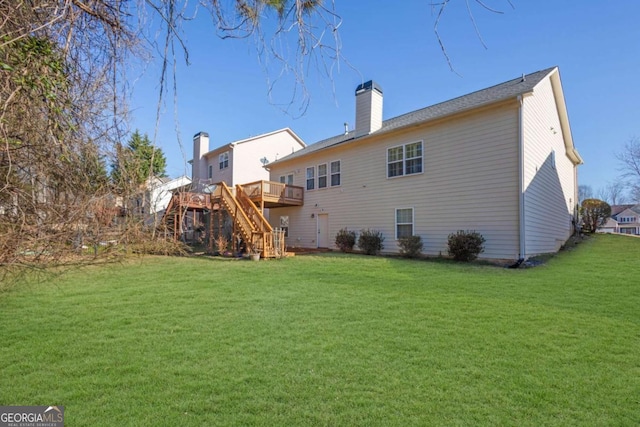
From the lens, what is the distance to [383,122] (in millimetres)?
15945

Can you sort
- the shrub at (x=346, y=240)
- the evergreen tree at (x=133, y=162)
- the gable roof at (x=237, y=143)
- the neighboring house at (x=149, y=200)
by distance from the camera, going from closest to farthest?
the evergreen tree at (x=133, y=162), the neighboring house at (x=149, y=200), the shrub at (x=346, y=240), the gable roof at (x=237, y=143)

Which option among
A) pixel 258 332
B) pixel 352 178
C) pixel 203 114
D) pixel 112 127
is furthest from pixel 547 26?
pixel 352 178

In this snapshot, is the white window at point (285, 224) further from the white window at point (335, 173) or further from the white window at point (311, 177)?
the white window at point (335, 173)

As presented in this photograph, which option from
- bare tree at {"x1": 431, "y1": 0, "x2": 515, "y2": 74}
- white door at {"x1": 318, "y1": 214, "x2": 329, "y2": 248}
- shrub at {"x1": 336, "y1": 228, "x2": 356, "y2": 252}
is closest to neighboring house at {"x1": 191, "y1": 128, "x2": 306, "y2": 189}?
white door at {"x1": 318, "y1": 214, "x2": 329, "y2": 248}

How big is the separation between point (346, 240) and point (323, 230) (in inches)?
90.3

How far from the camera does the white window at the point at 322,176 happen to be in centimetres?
1652

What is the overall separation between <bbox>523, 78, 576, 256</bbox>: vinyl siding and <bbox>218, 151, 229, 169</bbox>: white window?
17788 mm

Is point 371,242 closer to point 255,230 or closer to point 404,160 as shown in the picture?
point 404,160

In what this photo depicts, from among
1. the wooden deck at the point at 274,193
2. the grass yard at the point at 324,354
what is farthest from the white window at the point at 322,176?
the grass yard at the point at 324,354

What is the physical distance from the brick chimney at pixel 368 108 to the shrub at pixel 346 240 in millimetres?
4630

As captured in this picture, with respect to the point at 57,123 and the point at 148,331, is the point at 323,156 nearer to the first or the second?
the point at 148,331

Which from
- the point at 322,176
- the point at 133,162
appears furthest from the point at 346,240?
the point at 133,162

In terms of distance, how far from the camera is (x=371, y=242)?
13312mm

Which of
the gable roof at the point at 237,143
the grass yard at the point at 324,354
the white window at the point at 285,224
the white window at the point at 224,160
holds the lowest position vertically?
the grass yard at the point at 324,354
